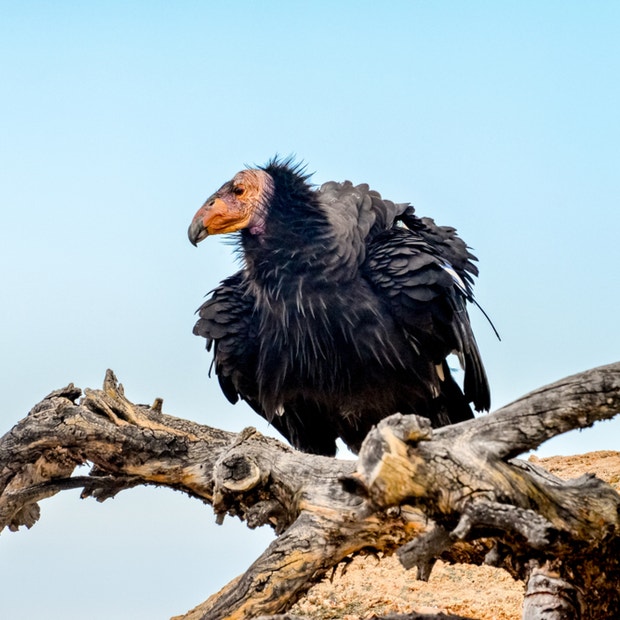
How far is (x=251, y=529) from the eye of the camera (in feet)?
12.0

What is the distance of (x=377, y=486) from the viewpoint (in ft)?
9.10

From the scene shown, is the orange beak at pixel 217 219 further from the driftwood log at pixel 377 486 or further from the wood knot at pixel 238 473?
the wood knot at pixel 238 473

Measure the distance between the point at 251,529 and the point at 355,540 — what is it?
21.0 inches

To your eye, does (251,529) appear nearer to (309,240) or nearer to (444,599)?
(444,599)

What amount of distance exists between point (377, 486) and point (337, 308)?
232cm

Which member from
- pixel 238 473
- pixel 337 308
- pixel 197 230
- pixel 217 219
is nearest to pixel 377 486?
pixel 238 473

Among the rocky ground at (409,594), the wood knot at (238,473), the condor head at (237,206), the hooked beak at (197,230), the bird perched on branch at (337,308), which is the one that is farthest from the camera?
the condor head at (237,206)

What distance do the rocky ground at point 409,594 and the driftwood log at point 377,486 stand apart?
1.08 m

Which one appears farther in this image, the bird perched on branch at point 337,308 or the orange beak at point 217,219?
the orange beak at point 217,219

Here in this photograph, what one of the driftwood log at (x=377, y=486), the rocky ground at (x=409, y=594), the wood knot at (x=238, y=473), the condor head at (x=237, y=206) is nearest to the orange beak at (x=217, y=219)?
the condor head at (x=237, y=206)

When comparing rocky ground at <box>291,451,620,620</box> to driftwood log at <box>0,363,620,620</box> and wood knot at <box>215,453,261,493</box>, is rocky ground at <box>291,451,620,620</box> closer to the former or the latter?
driftwood log at <box>0,363,620,620</box>

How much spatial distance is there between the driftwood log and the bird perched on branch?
3.67 ft

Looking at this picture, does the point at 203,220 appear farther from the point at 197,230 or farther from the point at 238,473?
the point at 238,473

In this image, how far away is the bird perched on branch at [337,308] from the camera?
4.99 meters
